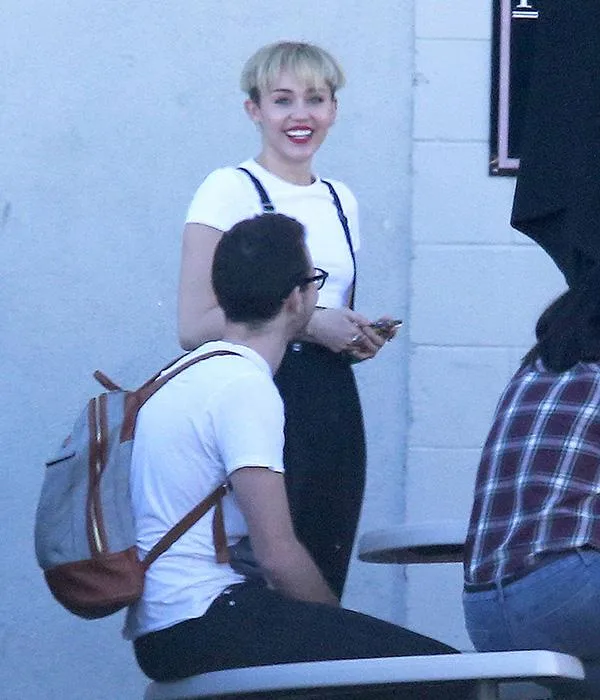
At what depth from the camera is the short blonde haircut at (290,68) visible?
11.9 feet

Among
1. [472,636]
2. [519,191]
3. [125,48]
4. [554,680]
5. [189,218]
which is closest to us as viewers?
A: [554,680]

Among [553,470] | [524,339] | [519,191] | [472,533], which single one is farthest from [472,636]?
[524,339]

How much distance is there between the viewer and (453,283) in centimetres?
446

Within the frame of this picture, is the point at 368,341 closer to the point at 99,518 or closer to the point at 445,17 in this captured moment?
the point at 99,518

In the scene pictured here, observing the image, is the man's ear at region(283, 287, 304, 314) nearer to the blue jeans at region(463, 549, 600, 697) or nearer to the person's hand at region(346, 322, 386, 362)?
the person's hand at region(346, 322, 386, 362)

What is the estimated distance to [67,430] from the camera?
4.44 meters

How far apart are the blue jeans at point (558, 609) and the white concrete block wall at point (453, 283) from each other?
1.68 metres

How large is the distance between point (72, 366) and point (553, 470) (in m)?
2.01

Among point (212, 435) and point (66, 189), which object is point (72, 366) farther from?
point (212, 435)

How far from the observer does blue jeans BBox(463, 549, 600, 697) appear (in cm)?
263

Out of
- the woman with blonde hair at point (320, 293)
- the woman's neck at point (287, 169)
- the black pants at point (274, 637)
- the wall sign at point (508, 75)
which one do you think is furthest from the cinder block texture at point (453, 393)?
the black pants at point (274, 637)

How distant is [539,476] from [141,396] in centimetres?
76

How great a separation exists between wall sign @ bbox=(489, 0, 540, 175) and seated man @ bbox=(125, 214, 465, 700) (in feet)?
4.99

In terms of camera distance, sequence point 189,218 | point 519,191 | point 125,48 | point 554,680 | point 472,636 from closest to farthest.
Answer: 1. point 554,680
2. point 519,191
3. point 472,636
4. point 189,218
5. point 125,48
